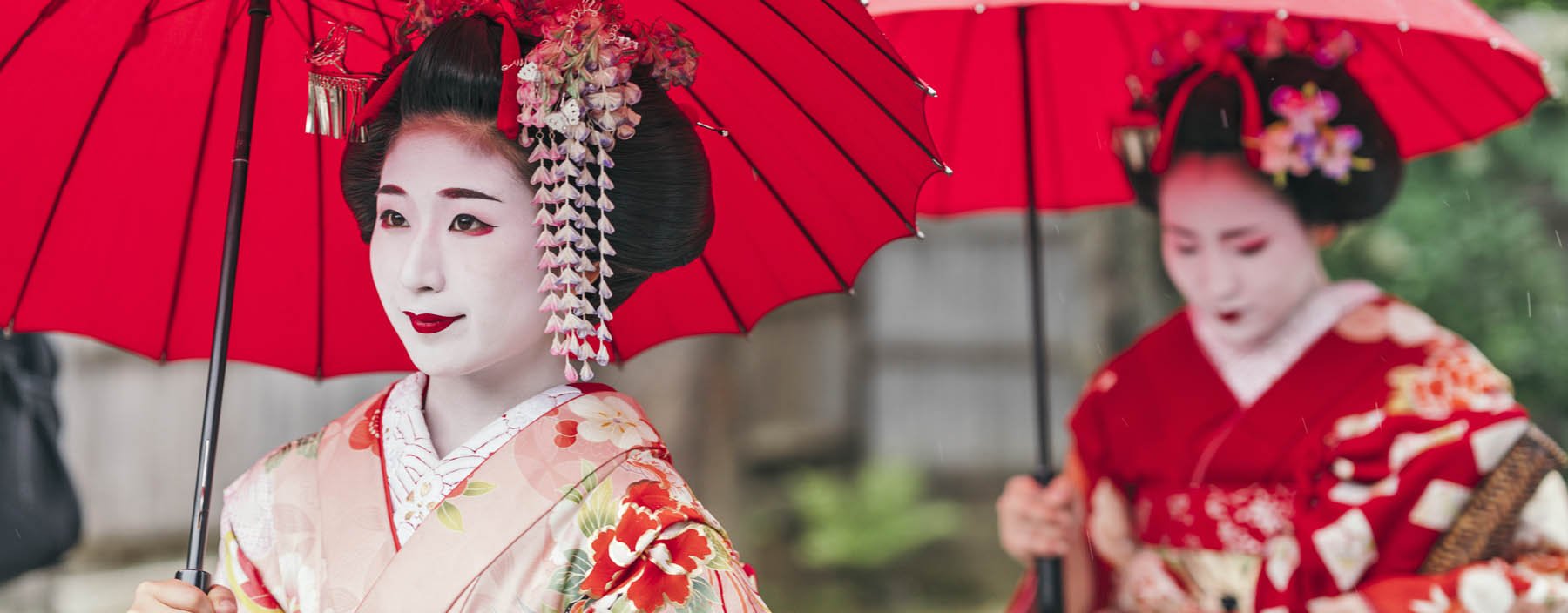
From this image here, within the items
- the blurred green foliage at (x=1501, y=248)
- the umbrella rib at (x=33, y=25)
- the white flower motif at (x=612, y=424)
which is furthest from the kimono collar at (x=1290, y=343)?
the blurred green foliage at (x=1501, y=248)

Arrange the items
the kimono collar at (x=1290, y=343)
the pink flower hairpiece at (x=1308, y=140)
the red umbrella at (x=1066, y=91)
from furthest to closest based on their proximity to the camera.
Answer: the red umbrella at (x=1066, y=91)
the kimono collar at (x=1290, y=343)
the pink flower hairpiece at (x=1308, y=140)

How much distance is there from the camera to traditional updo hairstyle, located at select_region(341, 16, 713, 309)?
2.24m

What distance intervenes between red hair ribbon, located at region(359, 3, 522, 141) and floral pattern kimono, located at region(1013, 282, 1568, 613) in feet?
6.28

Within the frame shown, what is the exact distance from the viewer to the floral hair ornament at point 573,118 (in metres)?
2.15

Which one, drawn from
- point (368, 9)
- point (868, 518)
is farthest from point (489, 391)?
point (868, 518)

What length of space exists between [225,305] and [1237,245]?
7.15 feet

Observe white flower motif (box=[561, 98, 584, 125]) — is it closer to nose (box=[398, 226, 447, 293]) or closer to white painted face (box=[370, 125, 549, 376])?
white painted face (box=[370, 125, 549, 376])

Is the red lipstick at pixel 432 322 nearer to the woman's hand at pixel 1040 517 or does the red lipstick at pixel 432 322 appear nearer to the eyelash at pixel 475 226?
the eyelash at pixel 475 226

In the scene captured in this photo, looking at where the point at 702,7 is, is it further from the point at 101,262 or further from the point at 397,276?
A: the point at 101,262

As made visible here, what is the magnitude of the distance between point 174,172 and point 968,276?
227 inches

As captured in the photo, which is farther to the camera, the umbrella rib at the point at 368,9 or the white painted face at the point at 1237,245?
the white painted face at the point at 1237,245

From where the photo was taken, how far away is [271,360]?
8.71 feet

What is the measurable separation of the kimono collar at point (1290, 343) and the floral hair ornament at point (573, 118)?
1.75 m

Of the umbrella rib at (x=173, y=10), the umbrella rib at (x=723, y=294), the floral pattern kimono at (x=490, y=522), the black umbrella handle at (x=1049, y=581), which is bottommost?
the black umbrella handle at (x=1049, y=581)
